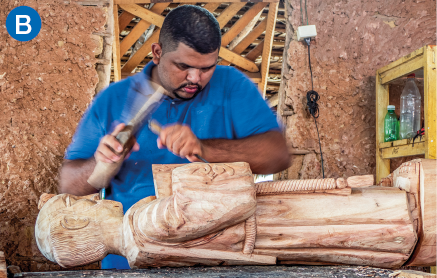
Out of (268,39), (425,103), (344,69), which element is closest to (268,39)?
(268,39)

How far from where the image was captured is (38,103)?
7.04 ft

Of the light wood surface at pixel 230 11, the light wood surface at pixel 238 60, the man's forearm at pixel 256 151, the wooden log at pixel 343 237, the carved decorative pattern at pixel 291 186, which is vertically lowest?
the wooden log at pixel 343 237

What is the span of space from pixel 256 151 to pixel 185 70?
42 centimetres

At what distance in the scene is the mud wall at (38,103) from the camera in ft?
6.71

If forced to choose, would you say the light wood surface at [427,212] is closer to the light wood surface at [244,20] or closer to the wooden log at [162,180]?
the wooden log at [162,180]

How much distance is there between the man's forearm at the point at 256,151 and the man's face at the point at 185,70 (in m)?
0.27

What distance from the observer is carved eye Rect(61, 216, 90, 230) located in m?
1.13

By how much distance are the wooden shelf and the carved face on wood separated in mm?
1514

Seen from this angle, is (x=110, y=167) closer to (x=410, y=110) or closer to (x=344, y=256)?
(x=344, y=256)

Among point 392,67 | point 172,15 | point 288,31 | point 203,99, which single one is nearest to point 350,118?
point 392,67

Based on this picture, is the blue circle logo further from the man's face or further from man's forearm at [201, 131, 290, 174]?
man's forearm at [201, 131, 290, 174]

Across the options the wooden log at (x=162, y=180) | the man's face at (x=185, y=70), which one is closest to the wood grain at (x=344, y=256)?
the wooden log at (x=162, y=180)

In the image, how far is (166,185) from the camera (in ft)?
3.91

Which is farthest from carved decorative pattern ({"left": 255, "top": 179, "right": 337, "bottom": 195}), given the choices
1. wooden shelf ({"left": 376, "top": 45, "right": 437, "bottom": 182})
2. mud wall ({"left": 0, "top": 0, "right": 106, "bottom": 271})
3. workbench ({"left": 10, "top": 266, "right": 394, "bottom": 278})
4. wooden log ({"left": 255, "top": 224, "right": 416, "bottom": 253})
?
mud wall ({"left": 0, "top": 0, "right": 106, "bottom": 271})
